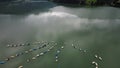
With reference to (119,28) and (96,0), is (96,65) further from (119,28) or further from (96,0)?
(96,0)

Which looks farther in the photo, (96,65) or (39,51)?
(39,51)

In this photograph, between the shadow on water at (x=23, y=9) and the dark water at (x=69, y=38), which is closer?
the dark water at (x=69, y=38)

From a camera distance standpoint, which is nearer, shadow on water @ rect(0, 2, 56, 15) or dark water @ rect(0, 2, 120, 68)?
dark water @ rect(0, 2, 120, 68)

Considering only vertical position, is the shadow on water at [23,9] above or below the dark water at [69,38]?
below

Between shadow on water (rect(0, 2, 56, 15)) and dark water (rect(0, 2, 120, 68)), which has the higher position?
dark water (rect(0, 2, 120, 68))

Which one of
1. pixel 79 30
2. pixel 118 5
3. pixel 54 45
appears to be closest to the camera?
pixel 54 45

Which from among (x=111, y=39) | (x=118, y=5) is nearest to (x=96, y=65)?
(x=111, y=39)

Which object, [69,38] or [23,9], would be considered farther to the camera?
[23,9]

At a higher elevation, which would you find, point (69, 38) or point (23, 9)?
point (69, 38)

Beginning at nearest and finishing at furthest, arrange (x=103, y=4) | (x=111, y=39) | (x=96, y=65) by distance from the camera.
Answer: (x=96, y=65) < (x=111, y=39) < (x=103, y=4)

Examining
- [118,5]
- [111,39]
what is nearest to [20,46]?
[111,39]
